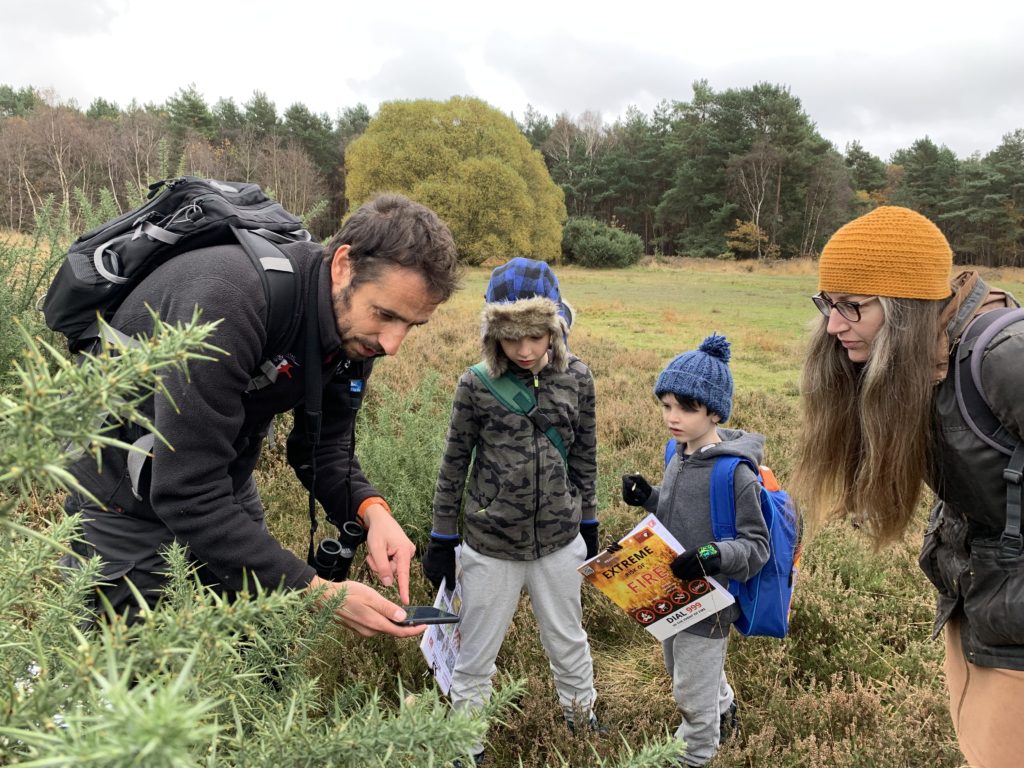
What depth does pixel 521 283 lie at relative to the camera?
118 inches

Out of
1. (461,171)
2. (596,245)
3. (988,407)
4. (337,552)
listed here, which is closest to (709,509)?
(988,407)

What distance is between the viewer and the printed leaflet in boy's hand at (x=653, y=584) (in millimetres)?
2686

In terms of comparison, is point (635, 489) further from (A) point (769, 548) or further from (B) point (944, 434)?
(B) point (944, 434)

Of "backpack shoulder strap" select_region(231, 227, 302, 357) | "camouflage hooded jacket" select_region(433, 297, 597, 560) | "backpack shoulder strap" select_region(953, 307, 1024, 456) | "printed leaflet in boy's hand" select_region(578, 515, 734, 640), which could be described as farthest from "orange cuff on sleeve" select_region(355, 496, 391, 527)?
"backpack shoulder strap" select_region(953, 307, 1024, 456)

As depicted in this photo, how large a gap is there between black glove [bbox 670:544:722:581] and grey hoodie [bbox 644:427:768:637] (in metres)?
0.03

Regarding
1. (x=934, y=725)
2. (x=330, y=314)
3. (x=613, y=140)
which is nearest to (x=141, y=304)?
(x=330, y=314)

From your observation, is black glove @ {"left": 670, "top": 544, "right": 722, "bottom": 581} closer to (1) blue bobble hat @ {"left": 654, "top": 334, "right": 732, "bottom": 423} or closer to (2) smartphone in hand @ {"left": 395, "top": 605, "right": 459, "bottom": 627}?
(1) blue bobble hat @ {"left": 654, "top": 334, "right": 732, "bottom": 423}

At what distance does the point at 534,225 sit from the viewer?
34.2 m

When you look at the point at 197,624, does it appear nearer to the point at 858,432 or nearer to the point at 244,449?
the point at 244,449

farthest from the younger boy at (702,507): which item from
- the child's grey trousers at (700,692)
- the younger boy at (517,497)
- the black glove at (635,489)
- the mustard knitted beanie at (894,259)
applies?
the mustard knitted beanie at (894,259)

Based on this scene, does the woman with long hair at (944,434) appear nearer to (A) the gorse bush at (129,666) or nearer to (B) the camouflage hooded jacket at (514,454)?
(B) the camouflage hooded jacket at (514,454)

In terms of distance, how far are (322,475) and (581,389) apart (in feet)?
4.25

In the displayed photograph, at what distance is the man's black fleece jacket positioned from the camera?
1573 millimetres

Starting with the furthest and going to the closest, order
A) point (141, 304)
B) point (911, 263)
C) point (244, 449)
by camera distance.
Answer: point (244, 449)
point (911, 263)
point (141, 304)
